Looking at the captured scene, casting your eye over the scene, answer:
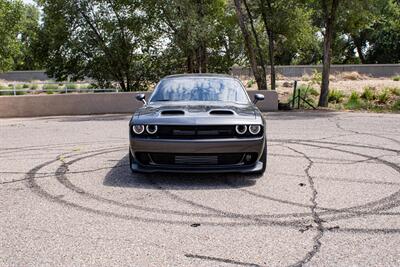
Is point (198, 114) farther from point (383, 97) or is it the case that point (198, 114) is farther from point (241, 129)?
point (383, 97)

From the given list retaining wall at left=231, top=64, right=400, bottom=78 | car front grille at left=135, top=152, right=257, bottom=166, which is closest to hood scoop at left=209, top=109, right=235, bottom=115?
car front grille at left=135, top=152, right=257, bottom=166

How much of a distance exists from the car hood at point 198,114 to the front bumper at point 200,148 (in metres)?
Result: 0.24

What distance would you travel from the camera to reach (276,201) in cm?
554

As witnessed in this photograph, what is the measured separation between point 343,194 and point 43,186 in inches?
148

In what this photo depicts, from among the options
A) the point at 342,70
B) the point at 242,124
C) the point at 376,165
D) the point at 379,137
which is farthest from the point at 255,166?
the point at 342,70

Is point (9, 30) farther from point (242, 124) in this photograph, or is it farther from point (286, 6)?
point (242, 124)

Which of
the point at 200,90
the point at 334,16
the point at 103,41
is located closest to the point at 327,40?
the point at 334,16

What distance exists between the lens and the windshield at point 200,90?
7.53 metres

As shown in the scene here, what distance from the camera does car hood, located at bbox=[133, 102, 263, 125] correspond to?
623 cm

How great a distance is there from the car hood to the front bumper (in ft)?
0.79

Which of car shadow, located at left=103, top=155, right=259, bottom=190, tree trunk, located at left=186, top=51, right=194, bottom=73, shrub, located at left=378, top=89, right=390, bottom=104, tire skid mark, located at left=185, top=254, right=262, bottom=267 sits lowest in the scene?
tire skid mark, located at left=185, top=254, right=262, bottom=267

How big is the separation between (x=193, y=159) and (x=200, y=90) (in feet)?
5.95

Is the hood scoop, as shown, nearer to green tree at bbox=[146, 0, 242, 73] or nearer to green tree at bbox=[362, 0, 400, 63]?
green tree at bbox=[146, 0, 242, 73]

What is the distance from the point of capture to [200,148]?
6.11 m
